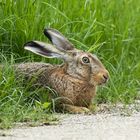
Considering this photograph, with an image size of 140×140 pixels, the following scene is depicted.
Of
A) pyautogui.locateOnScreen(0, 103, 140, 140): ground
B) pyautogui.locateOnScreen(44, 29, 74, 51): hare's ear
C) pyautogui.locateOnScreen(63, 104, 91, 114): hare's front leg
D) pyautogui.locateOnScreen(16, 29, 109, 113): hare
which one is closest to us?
pyautogui.locateOnScreen(0, 103, 140, 140): ground

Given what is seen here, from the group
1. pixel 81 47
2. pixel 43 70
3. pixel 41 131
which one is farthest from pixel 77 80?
pixel 41 131

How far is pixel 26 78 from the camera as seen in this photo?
7.43 meters

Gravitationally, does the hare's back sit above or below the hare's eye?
below

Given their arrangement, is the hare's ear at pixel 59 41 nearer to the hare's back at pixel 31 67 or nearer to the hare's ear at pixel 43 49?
the hare's ear at pixel 43 49

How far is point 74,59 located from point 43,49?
1.08ft

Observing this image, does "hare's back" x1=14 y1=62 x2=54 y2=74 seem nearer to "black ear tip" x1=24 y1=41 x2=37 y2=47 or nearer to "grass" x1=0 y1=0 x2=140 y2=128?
"grass" x1=0 y1=0 x2=140 y2=128

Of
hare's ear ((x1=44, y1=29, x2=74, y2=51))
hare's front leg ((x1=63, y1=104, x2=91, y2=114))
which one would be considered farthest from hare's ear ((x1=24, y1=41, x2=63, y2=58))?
hare's front leg ((x1=63, y1=104, x2=91, y2=114))

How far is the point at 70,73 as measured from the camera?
7.44m

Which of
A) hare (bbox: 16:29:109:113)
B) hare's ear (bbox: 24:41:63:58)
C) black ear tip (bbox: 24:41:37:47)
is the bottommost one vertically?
hare (bbox: 16:29:109:113)

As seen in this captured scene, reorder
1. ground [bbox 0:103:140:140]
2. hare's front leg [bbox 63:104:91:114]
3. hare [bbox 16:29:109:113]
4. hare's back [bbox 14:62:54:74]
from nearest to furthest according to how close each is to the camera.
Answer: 1. ground [bbox 0:103:140:140]
2. hare's front leg [bbox 63:104:91:114]
3. hare [bbox 16:29:109:113]
4. hare's back [bbox 14:62:54:74]

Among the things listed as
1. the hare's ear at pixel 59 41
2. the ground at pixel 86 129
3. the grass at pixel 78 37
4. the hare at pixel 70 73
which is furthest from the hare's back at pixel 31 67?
the ground at pixel 86 129

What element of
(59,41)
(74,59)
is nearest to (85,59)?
(74,59)

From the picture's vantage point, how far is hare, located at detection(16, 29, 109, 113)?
730cm

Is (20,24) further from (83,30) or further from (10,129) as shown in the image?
(10,129)
